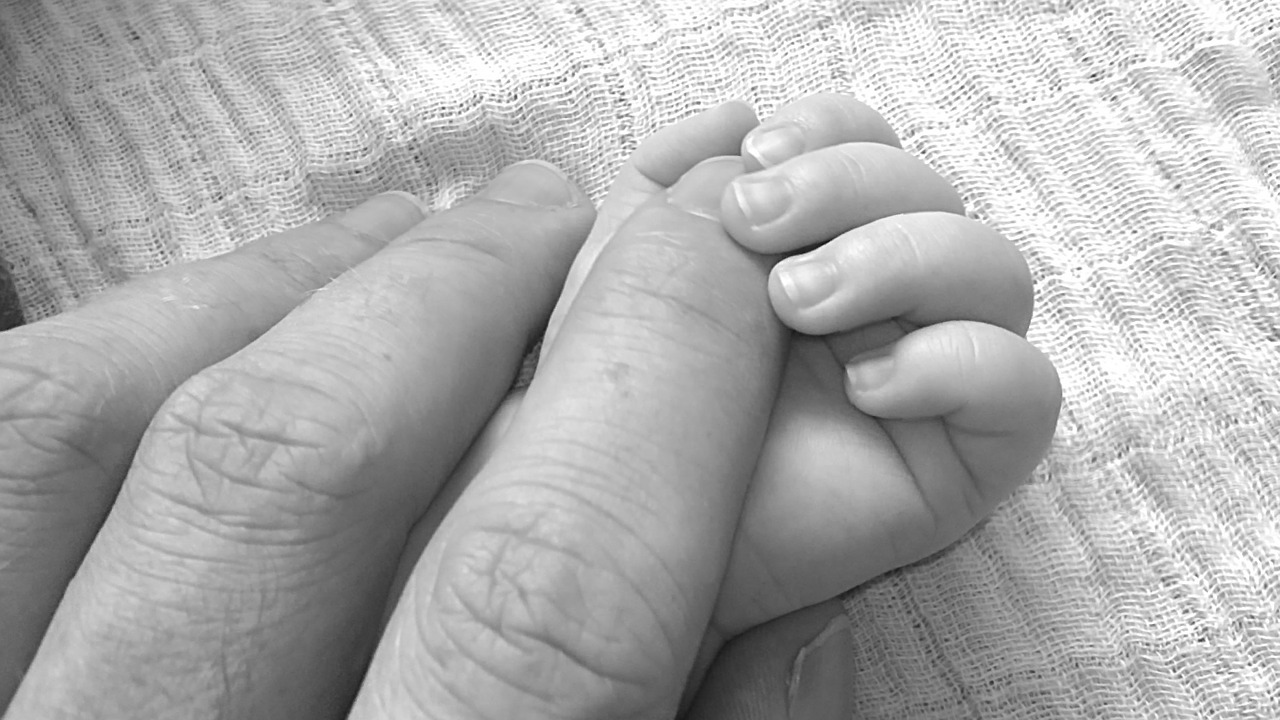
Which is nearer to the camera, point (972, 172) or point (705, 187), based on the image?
point (705, 187)

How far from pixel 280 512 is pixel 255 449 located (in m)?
0.03

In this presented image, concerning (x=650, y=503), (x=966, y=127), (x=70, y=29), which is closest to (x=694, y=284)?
(x=650, y=503)

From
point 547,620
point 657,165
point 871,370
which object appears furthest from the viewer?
point 657,165

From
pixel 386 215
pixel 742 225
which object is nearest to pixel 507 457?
pixel 742 225

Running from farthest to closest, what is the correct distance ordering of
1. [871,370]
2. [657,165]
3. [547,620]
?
[657,165] → [871,370] → [547,620]

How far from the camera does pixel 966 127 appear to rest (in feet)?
2.15

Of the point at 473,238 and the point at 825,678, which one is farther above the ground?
the point at 473,238

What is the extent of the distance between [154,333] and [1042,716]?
0.50 metres

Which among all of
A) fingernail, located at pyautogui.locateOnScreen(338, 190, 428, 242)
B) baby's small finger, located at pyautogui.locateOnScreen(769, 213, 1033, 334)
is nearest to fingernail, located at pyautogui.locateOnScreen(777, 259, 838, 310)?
baby's small finger, located at pyautogui.locateOnScreen(769, 213, 1033, 334)

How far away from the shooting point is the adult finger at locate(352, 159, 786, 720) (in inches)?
15.5

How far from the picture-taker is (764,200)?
498 millimetres

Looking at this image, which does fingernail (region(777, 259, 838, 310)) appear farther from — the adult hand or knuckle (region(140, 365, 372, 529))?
knuckle (region(140, 365, 372, 529))

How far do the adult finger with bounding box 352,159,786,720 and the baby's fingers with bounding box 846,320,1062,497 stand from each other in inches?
2.1

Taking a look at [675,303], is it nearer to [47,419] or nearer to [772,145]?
[772,145]
